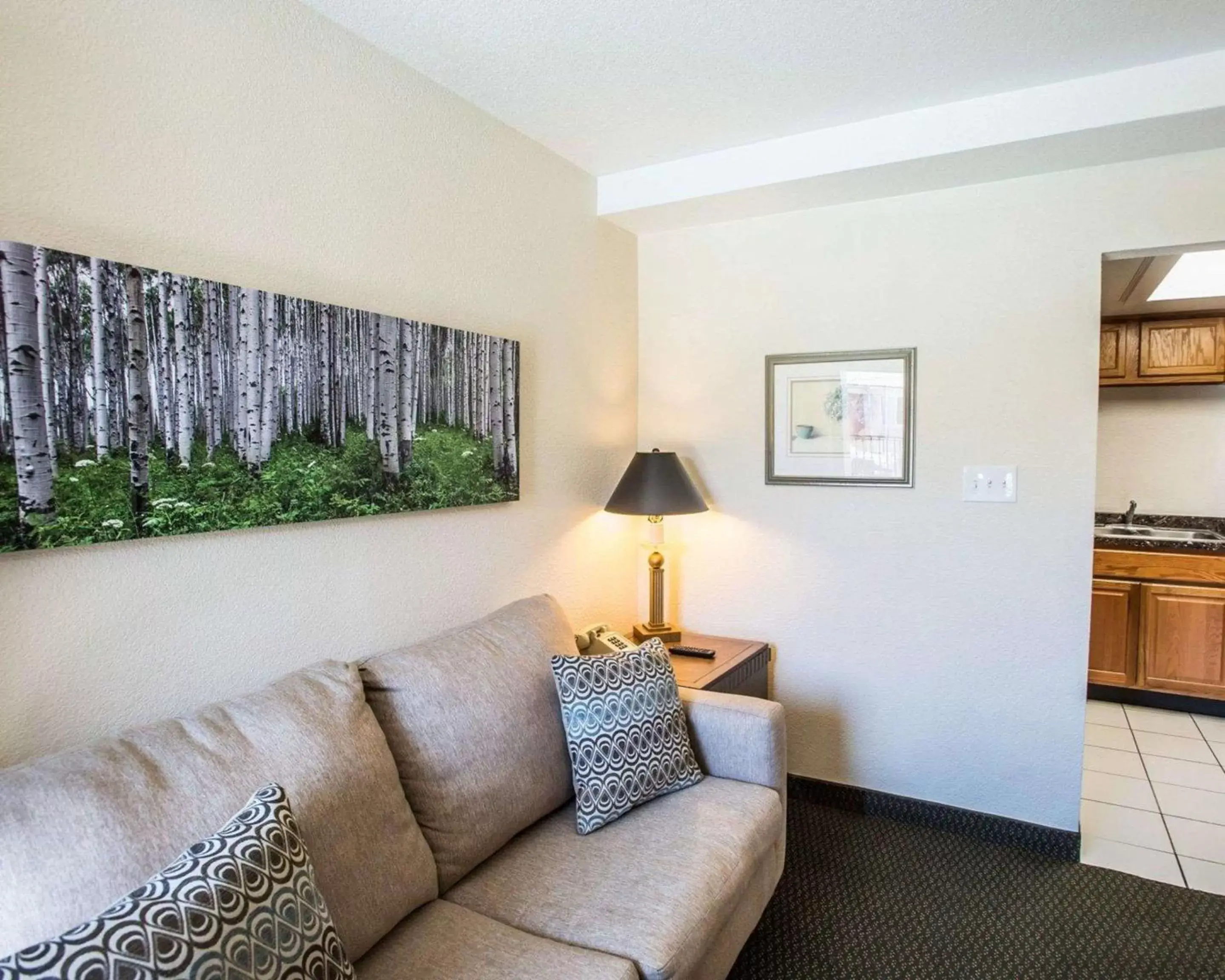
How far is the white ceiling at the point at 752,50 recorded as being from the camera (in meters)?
1.70

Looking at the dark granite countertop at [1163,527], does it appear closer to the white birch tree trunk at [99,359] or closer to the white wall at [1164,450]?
the white wall at [1164,450]

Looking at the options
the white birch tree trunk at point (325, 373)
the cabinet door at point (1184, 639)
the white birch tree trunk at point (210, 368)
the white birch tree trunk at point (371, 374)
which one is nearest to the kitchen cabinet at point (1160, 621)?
the cabinet door at point (1184, 639)

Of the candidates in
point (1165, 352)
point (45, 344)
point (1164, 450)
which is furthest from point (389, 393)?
point (1164, 450)

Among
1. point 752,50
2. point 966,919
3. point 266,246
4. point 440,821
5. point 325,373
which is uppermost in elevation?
point 752,50

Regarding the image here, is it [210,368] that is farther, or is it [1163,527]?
[1163,527]

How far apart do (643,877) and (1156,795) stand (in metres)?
2.46

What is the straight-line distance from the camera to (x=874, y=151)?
7.52 feet

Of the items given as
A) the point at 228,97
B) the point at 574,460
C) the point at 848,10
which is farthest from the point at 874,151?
the point at 228,97

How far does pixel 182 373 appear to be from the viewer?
1407mm

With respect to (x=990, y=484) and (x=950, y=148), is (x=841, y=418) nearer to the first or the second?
(x=990, y=484)

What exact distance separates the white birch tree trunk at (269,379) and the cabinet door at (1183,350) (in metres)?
4.29

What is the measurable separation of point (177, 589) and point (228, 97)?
1.02m

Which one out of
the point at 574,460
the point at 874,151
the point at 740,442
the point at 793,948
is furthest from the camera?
the point at 740,442

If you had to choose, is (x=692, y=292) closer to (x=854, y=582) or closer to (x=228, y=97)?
(x=854, y=582)
